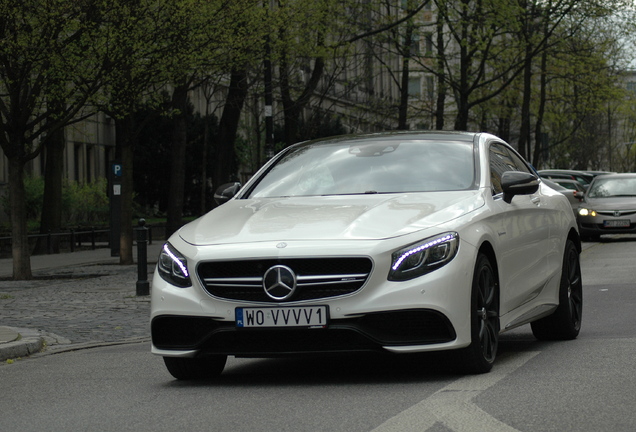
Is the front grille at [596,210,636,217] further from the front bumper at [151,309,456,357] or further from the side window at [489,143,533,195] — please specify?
the front bumper at [151,309,456,357]

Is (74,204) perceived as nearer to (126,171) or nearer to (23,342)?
(126,171)

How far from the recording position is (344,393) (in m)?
7.11

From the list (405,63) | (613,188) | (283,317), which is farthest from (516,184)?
(405,63)

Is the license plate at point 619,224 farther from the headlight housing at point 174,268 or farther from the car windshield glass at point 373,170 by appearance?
the headlight housing at point 174,268

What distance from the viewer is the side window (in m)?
8.71

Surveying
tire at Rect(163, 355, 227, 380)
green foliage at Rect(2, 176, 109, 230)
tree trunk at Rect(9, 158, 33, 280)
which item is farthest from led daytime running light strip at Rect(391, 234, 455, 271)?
green foliage at Rect(2, 176, 109, 230)

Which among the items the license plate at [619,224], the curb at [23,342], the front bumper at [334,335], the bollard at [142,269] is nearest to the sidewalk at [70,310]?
the curb at [23,342]

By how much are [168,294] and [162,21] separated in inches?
564

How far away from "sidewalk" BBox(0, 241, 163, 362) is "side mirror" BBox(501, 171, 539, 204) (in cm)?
427

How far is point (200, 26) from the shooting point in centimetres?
2181

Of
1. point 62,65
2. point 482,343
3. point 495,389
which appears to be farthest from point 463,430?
point 62,65

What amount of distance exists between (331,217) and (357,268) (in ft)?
1.81

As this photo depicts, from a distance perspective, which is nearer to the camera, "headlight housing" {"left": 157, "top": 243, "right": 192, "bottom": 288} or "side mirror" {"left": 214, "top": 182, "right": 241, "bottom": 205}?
"headlight housing" {"left": 157, "top": 243, "right": 192, "bottom": 288}

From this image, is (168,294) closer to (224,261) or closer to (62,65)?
(224,261)
